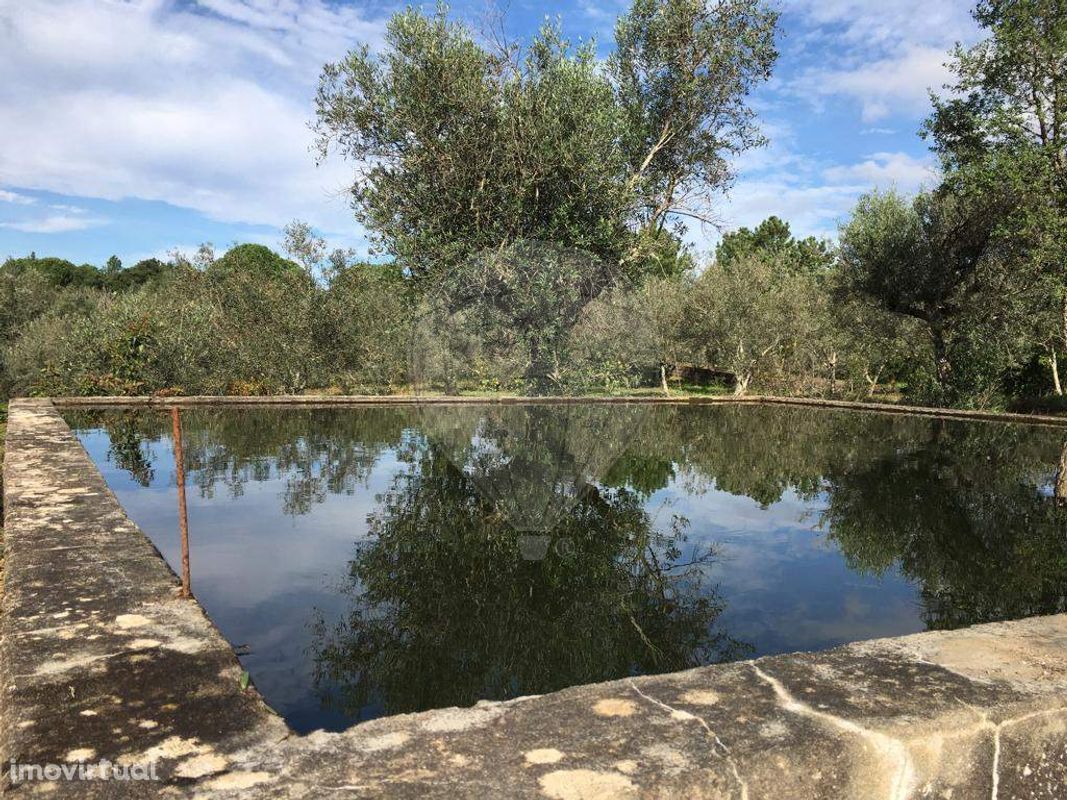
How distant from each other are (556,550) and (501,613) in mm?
1699

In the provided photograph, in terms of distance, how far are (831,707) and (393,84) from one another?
12.4m

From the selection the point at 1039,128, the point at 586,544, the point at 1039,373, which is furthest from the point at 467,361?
the point at 1039,373

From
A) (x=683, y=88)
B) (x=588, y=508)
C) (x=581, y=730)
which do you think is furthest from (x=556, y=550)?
(x=683, y=88)

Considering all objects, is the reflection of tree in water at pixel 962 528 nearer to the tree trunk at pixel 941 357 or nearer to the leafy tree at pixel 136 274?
the tree trunk at pixel 941 357

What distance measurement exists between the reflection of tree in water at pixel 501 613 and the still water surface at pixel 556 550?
0.02m

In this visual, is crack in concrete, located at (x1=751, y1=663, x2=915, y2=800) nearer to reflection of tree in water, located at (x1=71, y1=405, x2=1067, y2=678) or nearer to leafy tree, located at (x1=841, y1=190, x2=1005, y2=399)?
reflection of tree in water, located at (x1=71, y1=405, x2=1067, y2=678)

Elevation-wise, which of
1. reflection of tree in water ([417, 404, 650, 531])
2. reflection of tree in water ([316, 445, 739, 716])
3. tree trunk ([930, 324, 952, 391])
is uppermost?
tree trunk ([930, 324, 952, 391])

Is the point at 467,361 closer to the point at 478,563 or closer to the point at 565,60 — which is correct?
the point at 565,60

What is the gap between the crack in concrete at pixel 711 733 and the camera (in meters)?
1.93

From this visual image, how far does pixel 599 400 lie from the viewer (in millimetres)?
18844

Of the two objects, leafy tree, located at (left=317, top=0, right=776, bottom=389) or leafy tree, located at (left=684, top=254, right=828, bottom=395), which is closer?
leafy tree, located at (left=317, top=0, right=776, bottom=389)

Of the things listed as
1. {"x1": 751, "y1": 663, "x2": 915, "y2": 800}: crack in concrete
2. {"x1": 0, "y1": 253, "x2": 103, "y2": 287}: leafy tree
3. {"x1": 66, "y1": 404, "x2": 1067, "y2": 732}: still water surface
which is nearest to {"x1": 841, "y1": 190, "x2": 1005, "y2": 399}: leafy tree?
{"x1": 66, "y1": 404, "x2": 1067, "y2": 732}: still water surface

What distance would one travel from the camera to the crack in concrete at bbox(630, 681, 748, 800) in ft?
6.33

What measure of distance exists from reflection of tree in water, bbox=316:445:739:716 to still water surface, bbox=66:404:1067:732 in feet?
0.07
